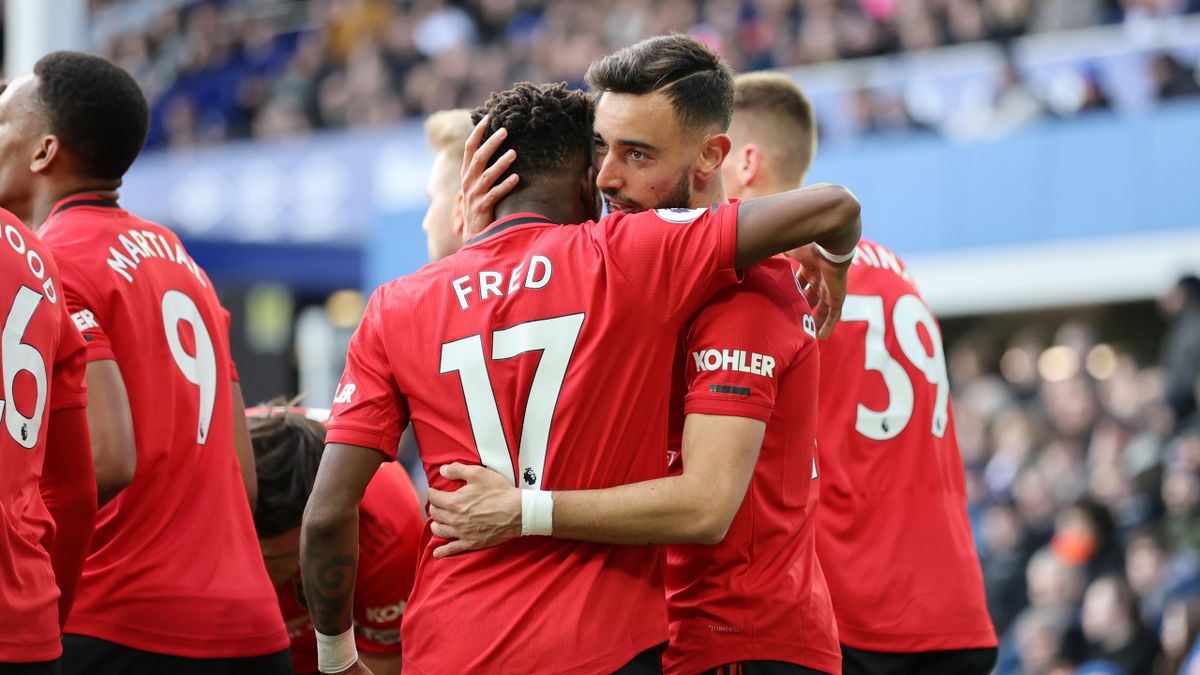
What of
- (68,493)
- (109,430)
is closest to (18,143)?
(109,430)

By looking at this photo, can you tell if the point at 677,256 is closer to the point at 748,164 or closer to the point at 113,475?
the point at 113,475

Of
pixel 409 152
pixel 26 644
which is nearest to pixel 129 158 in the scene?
pixel 26 644

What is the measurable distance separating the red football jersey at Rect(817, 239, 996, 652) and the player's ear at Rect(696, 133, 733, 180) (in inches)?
39.0

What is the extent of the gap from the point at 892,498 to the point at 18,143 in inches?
98.0

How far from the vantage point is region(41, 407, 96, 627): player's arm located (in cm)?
350

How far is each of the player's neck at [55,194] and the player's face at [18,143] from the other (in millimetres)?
40

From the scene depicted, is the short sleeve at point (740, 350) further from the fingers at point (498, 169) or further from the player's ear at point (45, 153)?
the player's ear at point (45, 153)

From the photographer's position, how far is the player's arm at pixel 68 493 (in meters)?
3.50

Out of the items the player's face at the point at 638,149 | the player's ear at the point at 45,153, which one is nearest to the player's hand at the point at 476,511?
the player's face at the point at 638,149

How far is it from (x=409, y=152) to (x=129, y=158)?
12.2 m

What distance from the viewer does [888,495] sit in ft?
14.4

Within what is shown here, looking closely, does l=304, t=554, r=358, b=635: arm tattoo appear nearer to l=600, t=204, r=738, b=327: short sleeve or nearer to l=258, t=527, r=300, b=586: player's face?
l=600, t=204, r=738, b=327: short sleeve

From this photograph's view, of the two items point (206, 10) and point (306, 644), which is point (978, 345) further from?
point (206, 10)

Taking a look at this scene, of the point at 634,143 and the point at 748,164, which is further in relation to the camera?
the point at 748,164
